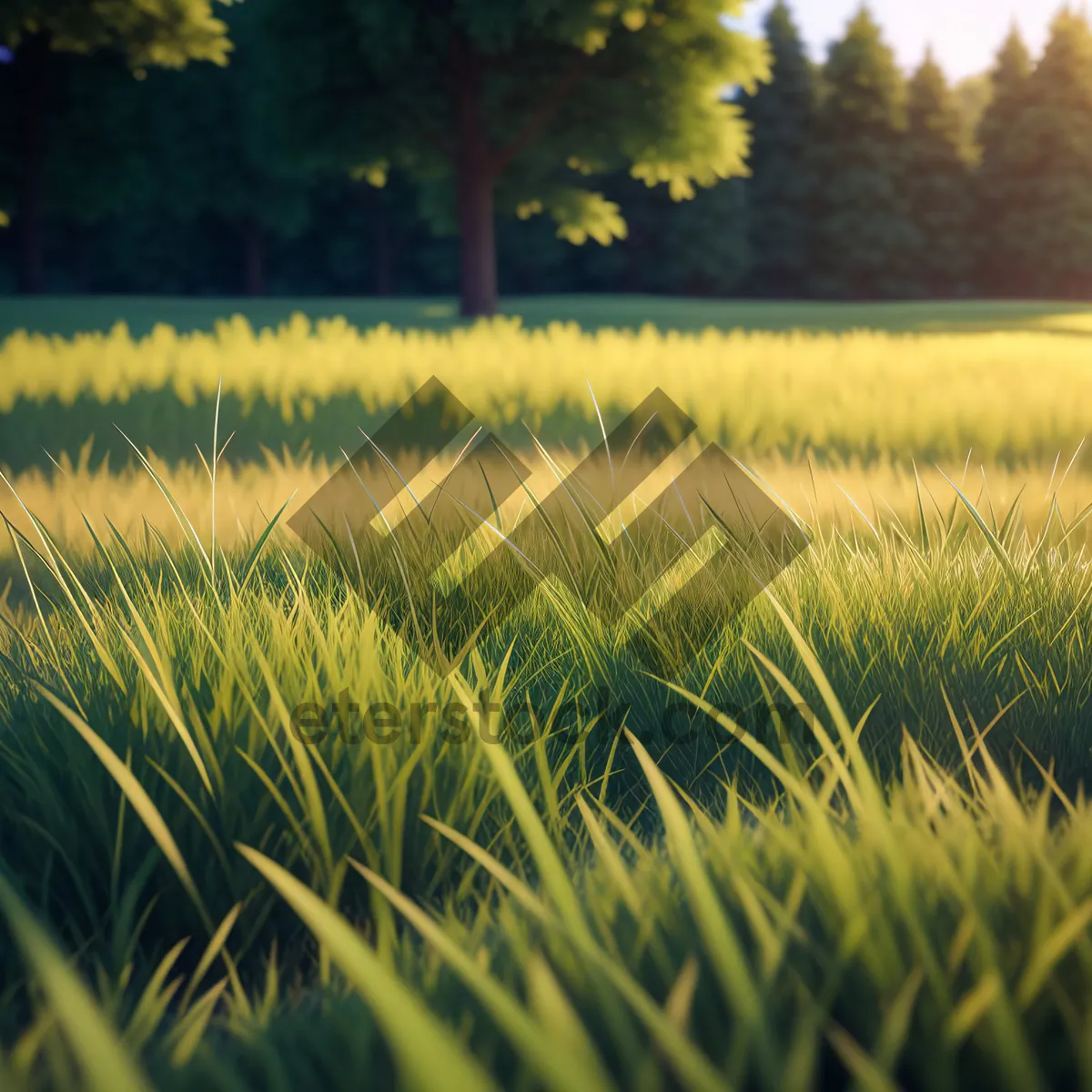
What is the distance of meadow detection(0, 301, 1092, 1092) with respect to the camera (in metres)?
0.79

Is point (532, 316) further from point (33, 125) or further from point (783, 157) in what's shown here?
point (783, 157)

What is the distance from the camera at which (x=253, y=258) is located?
33594 millimetres

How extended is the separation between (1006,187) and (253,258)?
23.7 metres

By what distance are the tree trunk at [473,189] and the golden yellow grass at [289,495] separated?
40.2ft

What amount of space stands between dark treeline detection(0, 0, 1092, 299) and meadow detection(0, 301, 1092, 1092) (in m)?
29.8

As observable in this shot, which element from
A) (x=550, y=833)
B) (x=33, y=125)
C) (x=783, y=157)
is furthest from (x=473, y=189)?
(x=783, y=157)

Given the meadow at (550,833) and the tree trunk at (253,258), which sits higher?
the tree trunk at (253,258)

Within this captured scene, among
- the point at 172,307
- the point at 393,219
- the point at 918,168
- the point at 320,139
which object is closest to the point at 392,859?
the point at 320,139

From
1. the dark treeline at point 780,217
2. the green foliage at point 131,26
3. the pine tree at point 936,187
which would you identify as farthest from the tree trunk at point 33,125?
the pine tree at point 936,187

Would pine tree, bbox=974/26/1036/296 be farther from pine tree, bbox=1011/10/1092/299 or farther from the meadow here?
the meadow

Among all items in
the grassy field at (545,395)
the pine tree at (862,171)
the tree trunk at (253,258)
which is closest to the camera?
the grassy field at (545,395)

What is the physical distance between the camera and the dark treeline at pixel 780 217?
31203 millimetres

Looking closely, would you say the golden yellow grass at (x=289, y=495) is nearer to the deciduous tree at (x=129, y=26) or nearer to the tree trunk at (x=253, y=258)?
the deciduous tree at (x=129, y=26)

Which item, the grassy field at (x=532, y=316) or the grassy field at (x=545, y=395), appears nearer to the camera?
the grassy field at (x=545, y=395)
